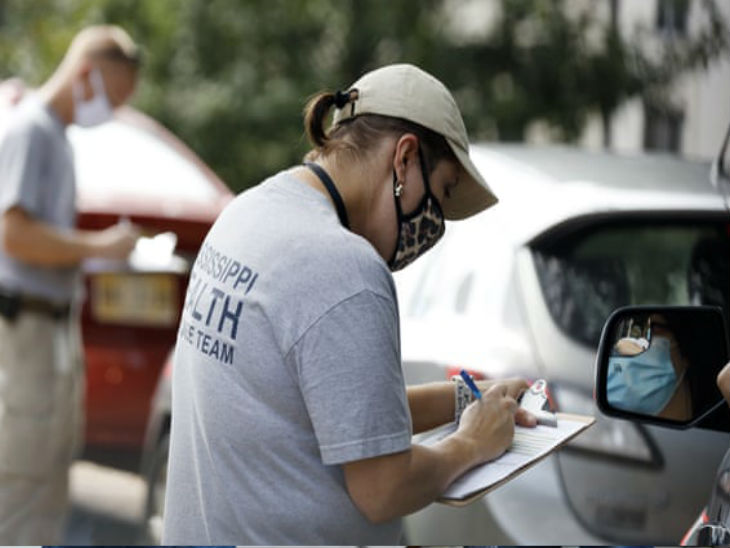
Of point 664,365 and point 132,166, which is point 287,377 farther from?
point 132,166

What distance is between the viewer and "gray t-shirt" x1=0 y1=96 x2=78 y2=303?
16.1ft

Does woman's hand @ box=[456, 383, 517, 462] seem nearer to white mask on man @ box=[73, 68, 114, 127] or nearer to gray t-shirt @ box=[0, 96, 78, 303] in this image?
gray t-shirt @ box=[0, 96, 78, 303]

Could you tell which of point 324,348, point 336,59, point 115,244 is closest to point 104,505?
point 115,244

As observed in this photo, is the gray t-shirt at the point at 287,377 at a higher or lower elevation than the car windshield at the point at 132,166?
lower

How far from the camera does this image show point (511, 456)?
7.75 ft

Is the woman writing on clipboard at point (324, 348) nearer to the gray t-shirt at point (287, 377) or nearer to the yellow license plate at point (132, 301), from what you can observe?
the gray t-shirt at point (287, 377)

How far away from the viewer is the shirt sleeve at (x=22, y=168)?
16.0 feet

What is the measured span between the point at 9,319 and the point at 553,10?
7487 mm

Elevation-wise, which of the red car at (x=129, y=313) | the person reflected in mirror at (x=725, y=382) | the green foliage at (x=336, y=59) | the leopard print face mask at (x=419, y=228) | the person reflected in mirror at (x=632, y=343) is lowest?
the red car at (x=129, y=313)

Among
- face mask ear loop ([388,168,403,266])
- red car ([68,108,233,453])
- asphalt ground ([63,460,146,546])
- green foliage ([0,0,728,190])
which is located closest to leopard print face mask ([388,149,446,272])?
face mask ear loop ([388,168,403,266])

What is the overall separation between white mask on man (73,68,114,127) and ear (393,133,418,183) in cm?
315

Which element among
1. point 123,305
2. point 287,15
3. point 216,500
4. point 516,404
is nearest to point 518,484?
point 516,404

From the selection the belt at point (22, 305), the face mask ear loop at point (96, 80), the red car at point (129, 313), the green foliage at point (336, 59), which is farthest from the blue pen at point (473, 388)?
the green foliage at point (336, 59)

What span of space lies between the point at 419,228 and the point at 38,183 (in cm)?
280
